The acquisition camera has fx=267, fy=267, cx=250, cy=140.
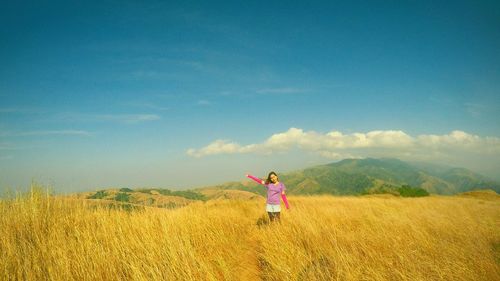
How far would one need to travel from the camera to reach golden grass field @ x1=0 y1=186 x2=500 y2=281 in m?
4.02

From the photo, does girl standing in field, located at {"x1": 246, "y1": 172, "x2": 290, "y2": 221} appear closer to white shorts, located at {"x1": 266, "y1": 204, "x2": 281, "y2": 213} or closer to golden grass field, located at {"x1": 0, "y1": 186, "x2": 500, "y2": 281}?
white shorts, located at {"x1": 266, "y1": 204, "x2": 281, "y2": 213}

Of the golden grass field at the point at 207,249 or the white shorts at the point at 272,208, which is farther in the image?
the white shorts at the point at 272,208

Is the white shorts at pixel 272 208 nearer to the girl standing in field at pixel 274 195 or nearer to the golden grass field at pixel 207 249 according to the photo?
the girl standing in field at pixel 274 195

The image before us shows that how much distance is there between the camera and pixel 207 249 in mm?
6105

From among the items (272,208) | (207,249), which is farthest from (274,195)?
(207,249)

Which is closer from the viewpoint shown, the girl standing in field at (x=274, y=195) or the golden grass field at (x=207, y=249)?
the golden grass field at (x=207, y=249)

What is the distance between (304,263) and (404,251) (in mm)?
1958

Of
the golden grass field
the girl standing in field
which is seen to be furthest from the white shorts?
the golden grass field

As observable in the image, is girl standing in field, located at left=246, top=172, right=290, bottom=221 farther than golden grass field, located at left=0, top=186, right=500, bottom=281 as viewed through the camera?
Yes

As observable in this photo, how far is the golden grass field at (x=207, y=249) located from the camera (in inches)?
158

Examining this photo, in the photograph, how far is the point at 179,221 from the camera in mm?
7617

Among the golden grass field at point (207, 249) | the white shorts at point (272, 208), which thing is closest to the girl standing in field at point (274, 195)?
the white shorts at point (272, 208)

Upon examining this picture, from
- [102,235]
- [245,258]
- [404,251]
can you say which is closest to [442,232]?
[404,251]

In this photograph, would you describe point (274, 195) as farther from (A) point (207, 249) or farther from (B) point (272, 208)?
(A) point (207, 249)
